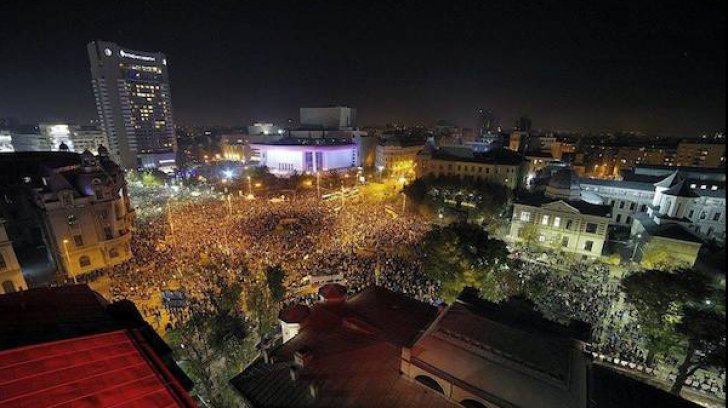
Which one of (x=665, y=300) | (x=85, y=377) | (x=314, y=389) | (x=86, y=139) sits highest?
(x=85, y=377)

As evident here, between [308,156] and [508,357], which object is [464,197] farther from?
[308,156]

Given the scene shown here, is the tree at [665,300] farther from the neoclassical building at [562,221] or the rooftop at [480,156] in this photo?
the rooftop at [480,156]

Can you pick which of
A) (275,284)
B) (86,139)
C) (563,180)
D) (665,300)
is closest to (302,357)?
(275,284)

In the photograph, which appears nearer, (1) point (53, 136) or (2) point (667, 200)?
(2) point (667, 200)

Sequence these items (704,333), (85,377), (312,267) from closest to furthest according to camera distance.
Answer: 1. (85,377)
2. (704,333)
3. (312,267)

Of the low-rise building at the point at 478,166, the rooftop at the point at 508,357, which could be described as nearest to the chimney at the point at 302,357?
the rooftop at the point at 508,357

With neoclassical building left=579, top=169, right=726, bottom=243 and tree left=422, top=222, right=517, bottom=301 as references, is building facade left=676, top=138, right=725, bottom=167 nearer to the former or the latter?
neoclassical building left=579, top=169, right=726, bottom=243

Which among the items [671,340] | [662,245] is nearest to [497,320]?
[671,340]

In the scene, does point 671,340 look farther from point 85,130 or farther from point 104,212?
point 85,130

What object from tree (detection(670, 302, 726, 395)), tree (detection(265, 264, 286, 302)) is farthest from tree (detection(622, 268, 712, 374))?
tree (detection(265, 264, 286, 302))
